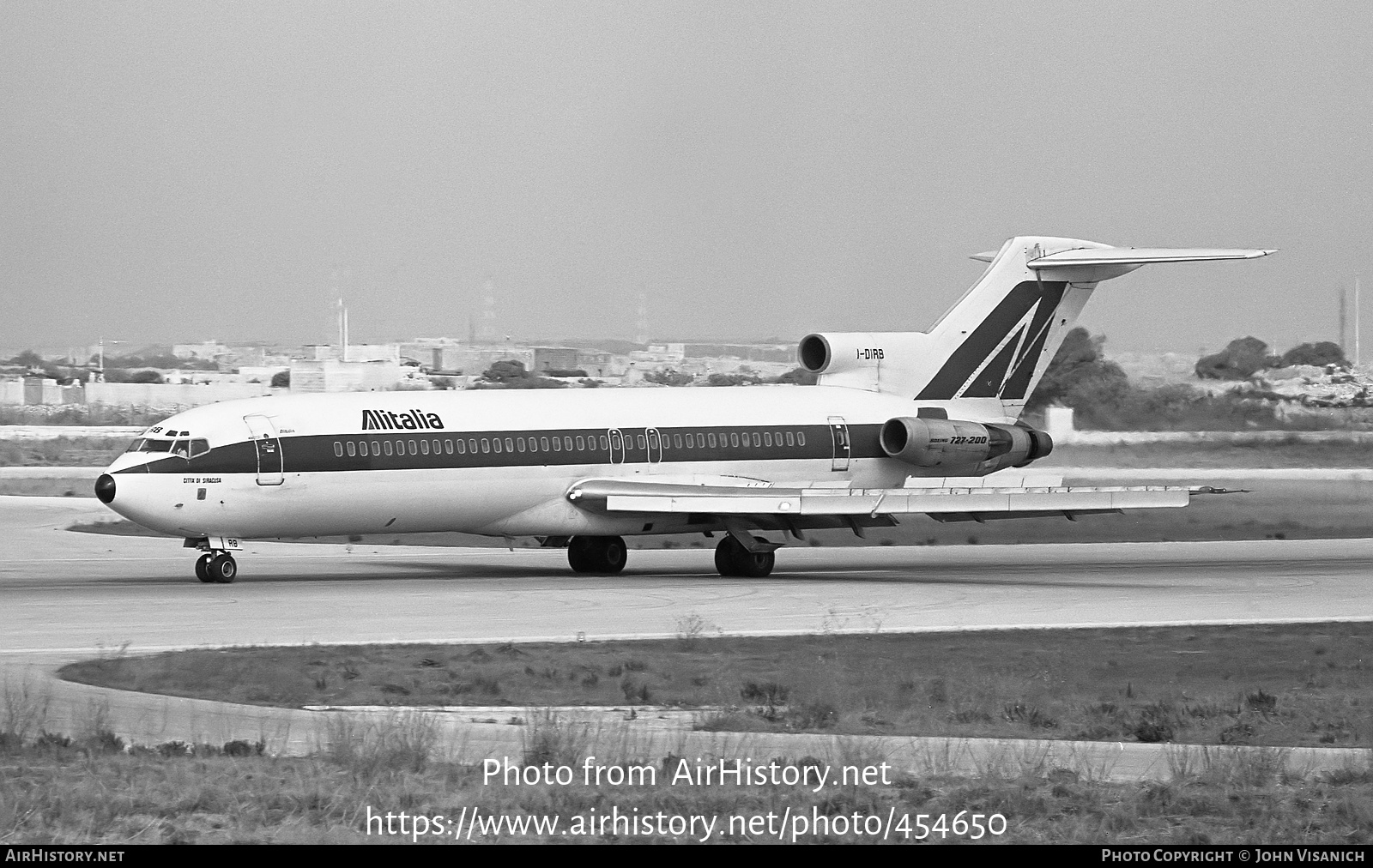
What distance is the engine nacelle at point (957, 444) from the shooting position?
1412 inches

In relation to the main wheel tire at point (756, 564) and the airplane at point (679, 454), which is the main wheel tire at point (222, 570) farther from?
the main wheel tire at point (756, 564)

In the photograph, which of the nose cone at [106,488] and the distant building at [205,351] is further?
the distant building at [205,351]

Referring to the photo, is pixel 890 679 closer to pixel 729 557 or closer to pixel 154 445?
pixel 729 557

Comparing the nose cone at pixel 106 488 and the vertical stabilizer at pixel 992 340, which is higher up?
the vertical stabilizer at pixel 992 340

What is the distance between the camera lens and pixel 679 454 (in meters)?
34.2

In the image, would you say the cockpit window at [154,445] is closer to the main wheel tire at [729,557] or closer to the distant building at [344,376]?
the main wheel tire at [729,557]

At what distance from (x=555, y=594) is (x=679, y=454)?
6.63 m

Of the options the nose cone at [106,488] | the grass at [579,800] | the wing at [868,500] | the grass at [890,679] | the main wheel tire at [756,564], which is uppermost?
the nose cone at [106,488]

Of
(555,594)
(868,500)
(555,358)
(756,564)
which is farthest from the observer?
(555,358)

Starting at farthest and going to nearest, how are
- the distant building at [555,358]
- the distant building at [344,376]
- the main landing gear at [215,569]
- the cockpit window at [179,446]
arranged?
the distant building at [555,358], the distant building at [344,376], the main landing gear at [215,569], the cockpit window at [179,446]

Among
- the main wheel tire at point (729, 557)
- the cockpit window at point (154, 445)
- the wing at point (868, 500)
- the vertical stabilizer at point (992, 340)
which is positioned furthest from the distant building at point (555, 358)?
the cockpit window at point (154, 445)

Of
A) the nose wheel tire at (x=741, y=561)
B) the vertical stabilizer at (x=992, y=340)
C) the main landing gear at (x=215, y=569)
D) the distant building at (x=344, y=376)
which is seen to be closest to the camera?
the main landing gear at (x=215, y=569)

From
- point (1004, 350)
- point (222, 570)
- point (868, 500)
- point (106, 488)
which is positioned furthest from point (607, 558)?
point (1004, 350)

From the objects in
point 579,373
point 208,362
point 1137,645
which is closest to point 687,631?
point 1137,645
